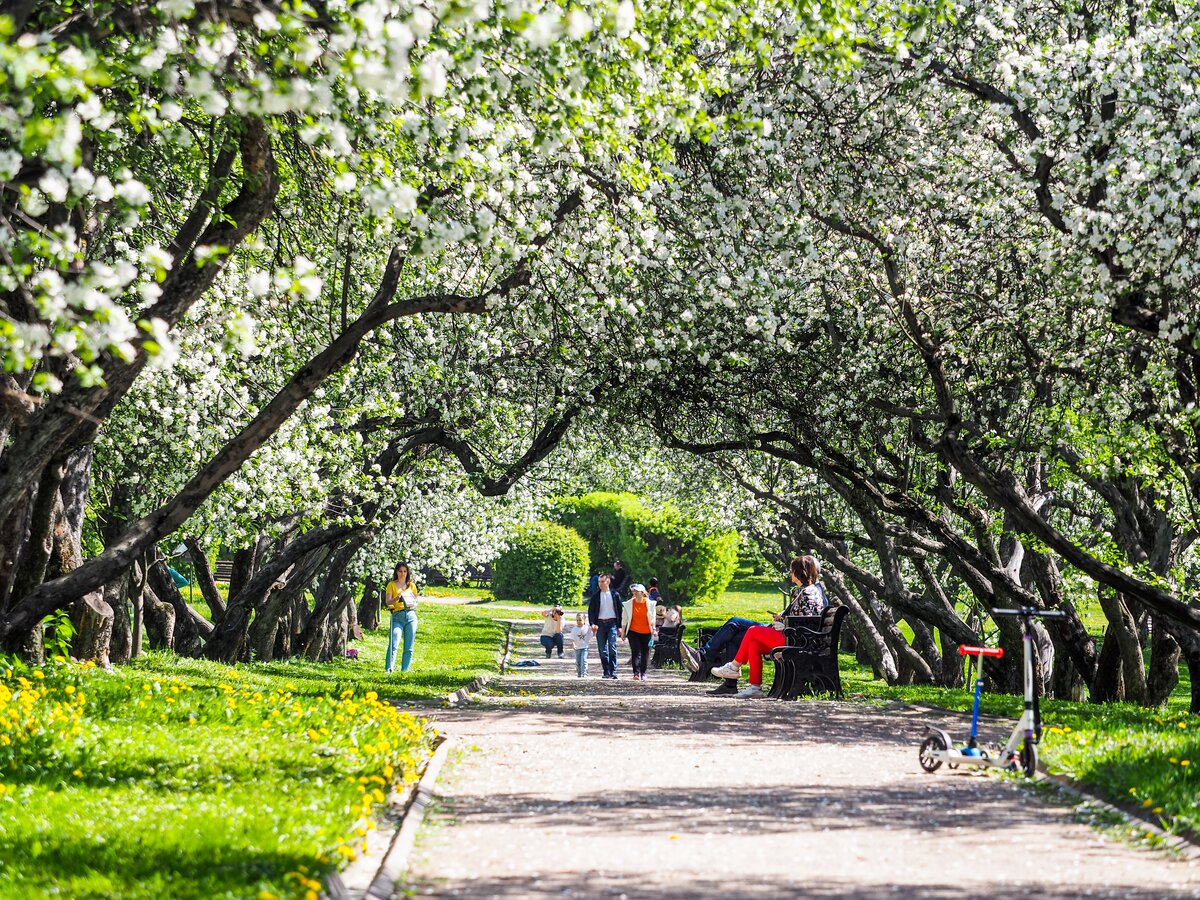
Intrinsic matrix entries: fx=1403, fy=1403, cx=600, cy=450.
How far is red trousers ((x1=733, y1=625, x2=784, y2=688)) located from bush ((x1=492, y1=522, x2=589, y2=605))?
121ft

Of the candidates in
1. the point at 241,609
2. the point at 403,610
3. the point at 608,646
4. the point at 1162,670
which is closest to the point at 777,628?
the point at 1162,670

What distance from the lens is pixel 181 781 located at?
26.9 feet

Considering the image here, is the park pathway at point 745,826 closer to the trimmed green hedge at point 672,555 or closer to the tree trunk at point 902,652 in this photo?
the tree trunk at point 902,652

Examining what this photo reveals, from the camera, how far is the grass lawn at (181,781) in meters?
5.93

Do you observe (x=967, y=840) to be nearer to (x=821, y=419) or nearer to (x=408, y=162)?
(x=408, y=162)

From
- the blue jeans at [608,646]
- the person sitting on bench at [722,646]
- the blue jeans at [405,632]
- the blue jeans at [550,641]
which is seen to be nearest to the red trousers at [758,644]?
the person sitting on bench at [722,646]

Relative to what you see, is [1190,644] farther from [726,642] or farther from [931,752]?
[931,752]

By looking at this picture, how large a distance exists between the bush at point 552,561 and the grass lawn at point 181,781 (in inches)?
1629

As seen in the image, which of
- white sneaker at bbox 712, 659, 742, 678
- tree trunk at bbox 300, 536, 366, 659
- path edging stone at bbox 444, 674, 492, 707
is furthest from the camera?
tree trunk at bbox 300, 536, 366, 659

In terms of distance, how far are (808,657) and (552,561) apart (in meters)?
40.6

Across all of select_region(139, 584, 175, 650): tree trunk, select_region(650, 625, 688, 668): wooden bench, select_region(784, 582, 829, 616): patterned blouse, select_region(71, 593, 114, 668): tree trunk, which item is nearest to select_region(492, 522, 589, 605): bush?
select_region(650, 625, 688, 668): wooden bench

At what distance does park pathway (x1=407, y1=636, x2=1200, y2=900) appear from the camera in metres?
6.19

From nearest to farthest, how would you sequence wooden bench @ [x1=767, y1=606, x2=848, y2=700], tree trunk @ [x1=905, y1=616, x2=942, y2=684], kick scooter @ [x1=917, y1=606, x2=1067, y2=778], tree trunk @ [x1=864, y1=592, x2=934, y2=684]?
1. kick scooter @ [x1=917, y1=606, x2=1067, y2=778]
2. wooden bench @ [x1=767, y1=606, x2=848, y2=700]
3. tree trunk @ [x1=864, y1=592, x2=934, y2=684]
4. tree trunk @ [x1=905, y1=616, x2=942, y2=684]

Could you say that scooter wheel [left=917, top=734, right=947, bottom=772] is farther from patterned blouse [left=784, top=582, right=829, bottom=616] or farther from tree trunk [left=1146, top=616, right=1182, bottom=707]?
tree trunk [left=1146, top=616, right=1182, bottom=707]
